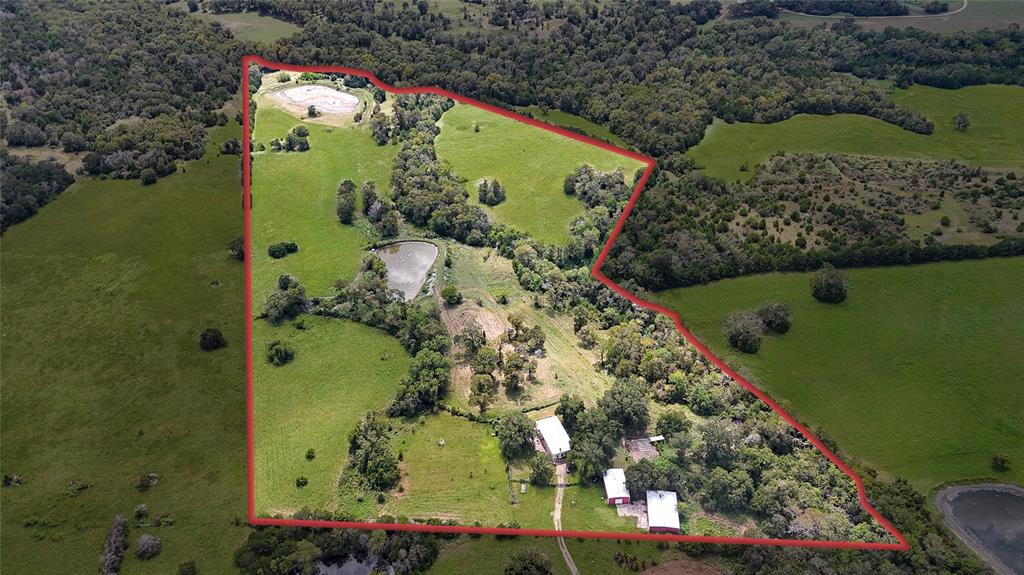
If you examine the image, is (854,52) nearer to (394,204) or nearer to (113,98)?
(394,204)

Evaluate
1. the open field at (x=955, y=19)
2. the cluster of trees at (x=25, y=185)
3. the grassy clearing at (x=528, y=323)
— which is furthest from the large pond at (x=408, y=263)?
the open field at (x=955, y=19)

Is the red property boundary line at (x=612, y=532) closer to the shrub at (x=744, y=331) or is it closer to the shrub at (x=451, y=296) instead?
the shrub at (x=744, y=331)

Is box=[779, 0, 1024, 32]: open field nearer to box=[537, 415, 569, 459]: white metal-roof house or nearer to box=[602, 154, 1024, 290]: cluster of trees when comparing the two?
box=[602, 154, 1024, 290]: cluster of trees

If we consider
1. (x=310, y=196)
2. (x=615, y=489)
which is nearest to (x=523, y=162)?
(x=310, y=196)

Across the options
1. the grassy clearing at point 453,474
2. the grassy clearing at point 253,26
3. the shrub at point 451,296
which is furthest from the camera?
the grassy clearing at point 253,26

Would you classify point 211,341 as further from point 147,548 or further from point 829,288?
point 829,288
